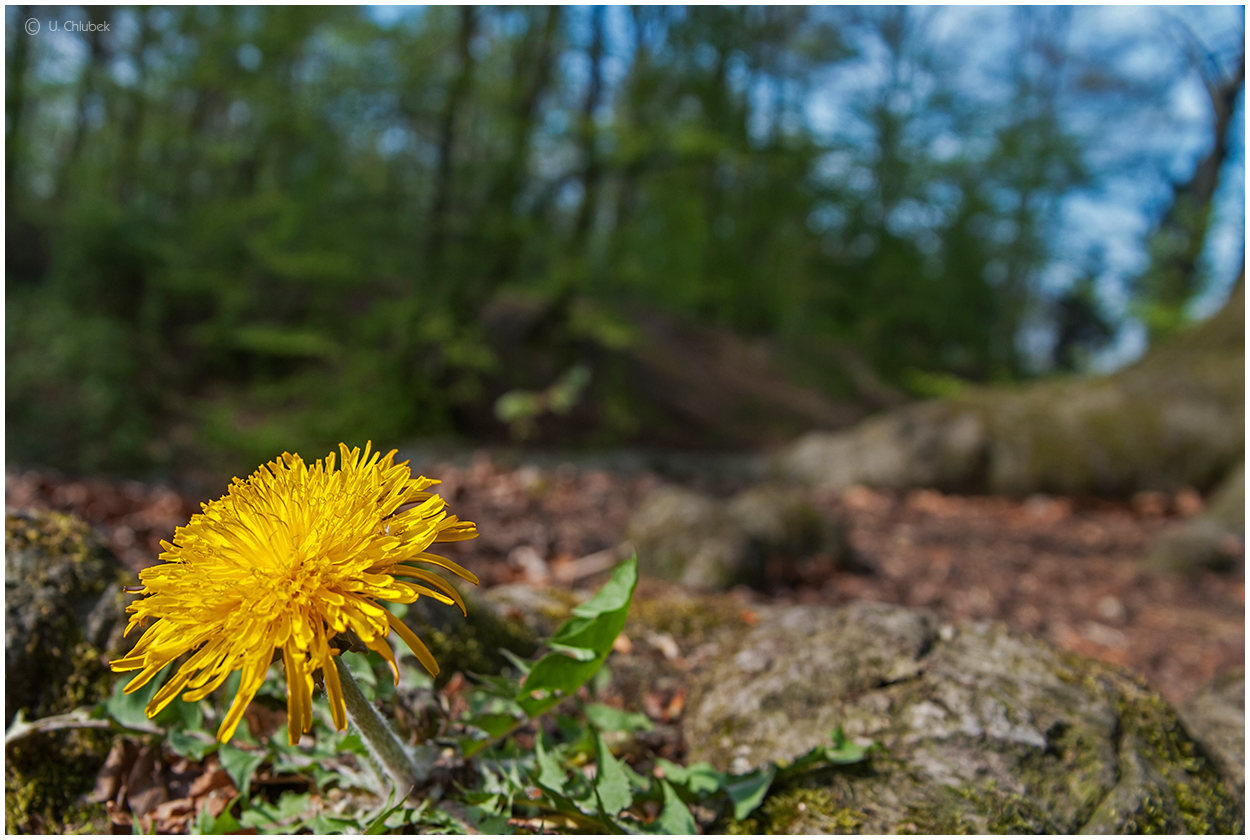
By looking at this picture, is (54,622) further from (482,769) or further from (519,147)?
(519,147)

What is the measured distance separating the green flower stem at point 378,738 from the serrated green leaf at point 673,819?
484 mm

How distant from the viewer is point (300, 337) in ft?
28.2

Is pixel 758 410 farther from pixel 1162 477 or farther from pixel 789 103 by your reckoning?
pixel 1162 477

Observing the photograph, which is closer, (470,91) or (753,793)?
(753,793)

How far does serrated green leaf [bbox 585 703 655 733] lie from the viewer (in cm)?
180

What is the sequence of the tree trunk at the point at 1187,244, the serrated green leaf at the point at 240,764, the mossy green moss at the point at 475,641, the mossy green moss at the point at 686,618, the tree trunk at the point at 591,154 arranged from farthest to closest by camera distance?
the tree trunk at the point at 591,154 → the tree trunk at the point at 1187,244 → the mossy green moss at the point at 686,618 → the mossy green moss at the point at 475,641 → the serrated green leaf at the point at 240,764

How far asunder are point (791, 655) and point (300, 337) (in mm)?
7938

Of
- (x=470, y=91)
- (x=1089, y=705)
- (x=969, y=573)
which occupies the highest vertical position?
(x=470, y=91)

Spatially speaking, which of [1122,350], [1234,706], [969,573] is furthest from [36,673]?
[1122,350]

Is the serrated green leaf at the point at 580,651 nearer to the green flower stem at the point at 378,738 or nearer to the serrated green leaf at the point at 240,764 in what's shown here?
the green flower stem at the point at 378,738

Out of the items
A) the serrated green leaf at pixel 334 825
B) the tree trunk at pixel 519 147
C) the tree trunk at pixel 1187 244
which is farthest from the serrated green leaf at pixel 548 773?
the tree trunk at pixel 1187 244

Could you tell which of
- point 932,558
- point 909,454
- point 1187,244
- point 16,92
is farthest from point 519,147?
point 1187,244


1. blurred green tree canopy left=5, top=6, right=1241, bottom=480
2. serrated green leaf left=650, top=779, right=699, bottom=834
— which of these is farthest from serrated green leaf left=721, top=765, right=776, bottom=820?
blurred green tree canopy left=5, top=6, right=1241, bottom=480

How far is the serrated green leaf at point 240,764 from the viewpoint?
5.12 ft
